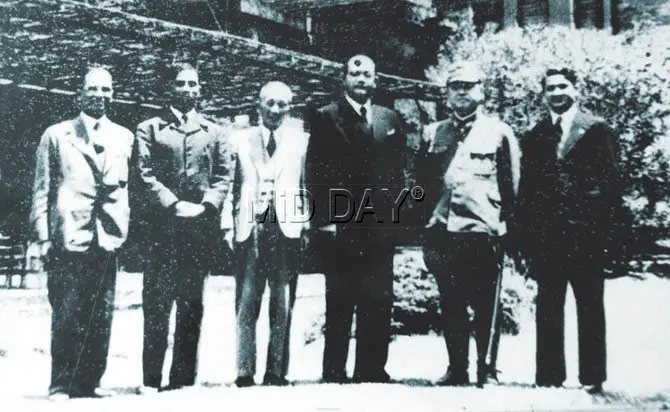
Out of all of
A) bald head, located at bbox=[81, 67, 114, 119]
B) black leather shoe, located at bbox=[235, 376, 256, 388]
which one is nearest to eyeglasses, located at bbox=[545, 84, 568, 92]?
black leather shoe, located at bbox=[235, 376, 256, 388]

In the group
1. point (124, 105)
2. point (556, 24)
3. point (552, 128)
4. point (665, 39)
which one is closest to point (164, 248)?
point (124, 105)

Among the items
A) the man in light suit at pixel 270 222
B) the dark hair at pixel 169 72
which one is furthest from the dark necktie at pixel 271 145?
the dark hair at pixel 169 72

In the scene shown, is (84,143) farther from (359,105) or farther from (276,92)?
(359,105)

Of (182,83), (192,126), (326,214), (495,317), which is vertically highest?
(182,83)

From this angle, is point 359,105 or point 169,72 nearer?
point 169,72

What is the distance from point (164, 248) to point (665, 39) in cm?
340

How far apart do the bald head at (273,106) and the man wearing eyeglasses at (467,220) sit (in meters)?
0.89

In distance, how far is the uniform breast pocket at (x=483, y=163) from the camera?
176 inches

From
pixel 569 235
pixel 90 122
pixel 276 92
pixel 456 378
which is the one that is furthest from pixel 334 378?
pixel 90 122

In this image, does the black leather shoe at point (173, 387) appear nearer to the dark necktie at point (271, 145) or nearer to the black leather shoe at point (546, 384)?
the dark necktie at point (271, 145)

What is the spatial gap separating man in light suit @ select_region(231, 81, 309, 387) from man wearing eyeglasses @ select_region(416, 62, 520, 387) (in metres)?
0.81

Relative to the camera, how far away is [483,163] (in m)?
4.47

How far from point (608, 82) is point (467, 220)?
1.27 m

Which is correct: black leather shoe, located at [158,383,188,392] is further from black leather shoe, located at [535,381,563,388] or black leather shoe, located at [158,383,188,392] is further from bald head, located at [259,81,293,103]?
black leather shoe, located at [535,381,563,388]
